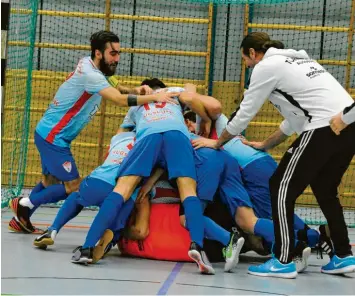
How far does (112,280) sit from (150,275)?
0.29 metres

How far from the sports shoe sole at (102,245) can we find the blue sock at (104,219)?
1.8 inches

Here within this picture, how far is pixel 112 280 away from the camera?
361 cm

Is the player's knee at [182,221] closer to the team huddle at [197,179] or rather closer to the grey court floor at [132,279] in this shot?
the team huddle at [197,179]

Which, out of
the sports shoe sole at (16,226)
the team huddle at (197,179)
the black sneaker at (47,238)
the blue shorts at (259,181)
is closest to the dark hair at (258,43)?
the team huddle at (197,179)

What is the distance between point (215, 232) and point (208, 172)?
0.41 m

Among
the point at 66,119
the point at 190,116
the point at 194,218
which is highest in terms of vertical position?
the point at 190,116

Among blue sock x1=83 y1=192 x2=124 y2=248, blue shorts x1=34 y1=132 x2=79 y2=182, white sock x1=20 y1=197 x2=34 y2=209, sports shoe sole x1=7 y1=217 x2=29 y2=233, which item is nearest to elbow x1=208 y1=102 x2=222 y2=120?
blue sock x1=83 y1=192 x2=124 y2=248

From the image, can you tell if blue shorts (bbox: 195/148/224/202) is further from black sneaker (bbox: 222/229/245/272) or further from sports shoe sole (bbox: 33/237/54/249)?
sports shoe sole (bbox: 33/237/54/249)

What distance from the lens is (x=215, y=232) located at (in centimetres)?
426

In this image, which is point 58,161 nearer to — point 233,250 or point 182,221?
point 182,221

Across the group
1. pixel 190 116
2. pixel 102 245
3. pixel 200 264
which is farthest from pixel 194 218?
pixel 190 116

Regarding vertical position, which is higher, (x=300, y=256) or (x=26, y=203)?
(x=300, y=256)

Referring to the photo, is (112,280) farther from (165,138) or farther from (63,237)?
(63,237)

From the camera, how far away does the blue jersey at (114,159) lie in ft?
14.9
